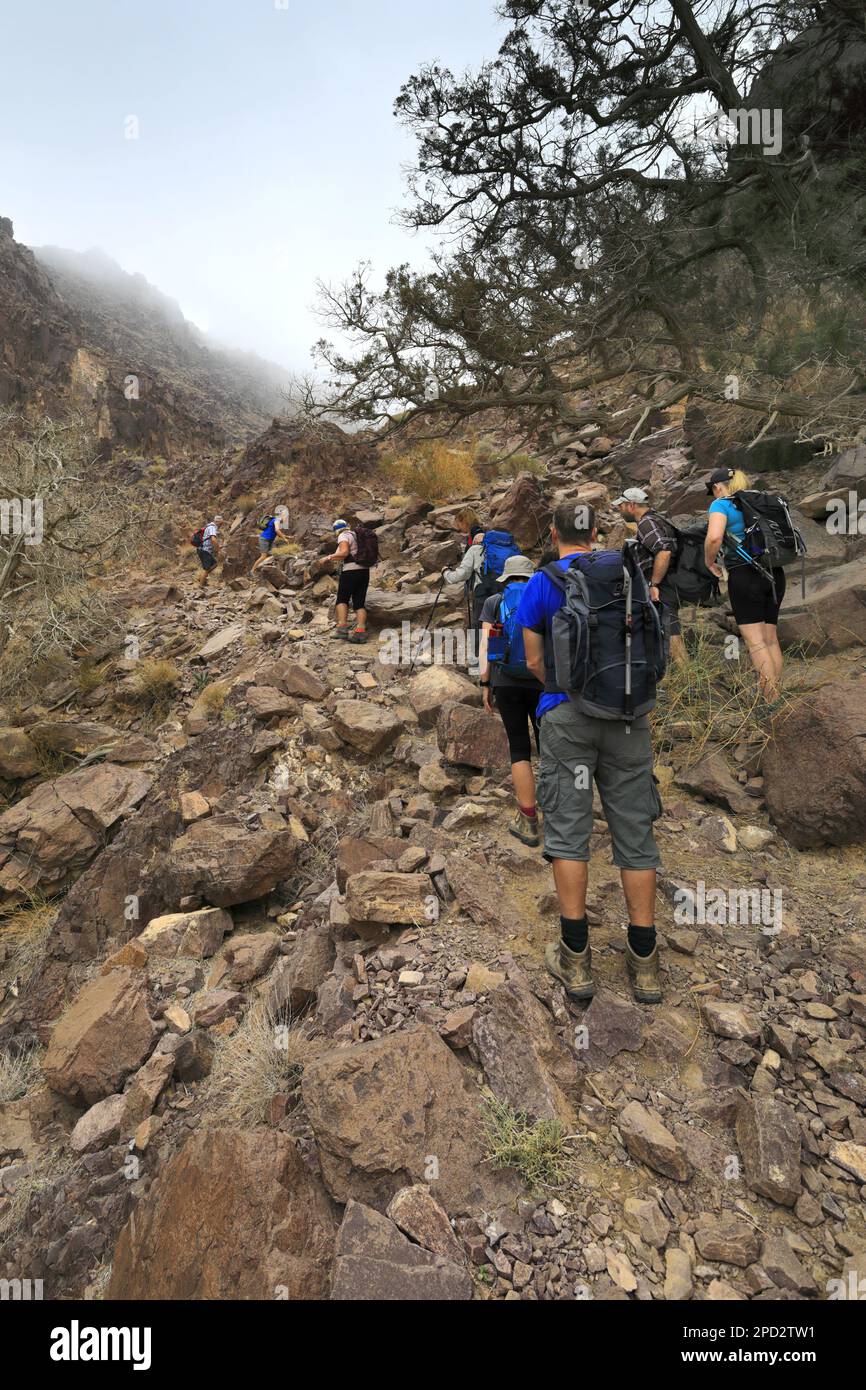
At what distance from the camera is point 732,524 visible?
3.94 metres

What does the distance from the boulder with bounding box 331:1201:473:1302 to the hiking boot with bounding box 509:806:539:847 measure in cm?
209

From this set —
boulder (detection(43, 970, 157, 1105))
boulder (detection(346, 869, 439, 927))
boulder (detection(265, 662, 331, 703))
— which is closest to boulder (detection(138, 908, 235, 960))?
boulder (detection(43, 970, 157, 1105))

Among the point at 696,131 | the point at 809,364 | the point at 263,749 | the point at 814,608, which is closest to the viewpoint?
the point at 814,608

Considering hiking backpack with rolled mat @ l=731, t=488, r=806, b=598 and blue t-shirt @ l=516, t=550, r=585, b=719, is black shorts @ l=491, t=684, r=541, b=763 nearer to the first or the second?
blue t-shirt @ l=516, t=550, r=585, b=719

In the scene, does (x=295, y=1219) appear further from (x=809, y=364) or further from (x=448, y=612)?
(x=809, y=364)

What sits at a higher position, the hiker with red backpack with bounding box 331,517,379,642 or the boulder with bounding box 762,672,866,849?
the hiker with red backpack with bounding box 331,517,379,642

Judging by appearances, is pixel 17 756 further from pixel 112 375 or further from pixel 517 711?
pixel 112 375

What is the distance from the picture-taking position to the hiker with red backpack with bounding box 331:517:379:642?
726 centimetres

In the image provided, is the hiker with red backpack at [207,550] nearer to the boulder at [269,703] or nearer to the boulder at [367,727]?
the boulder at [269,703]

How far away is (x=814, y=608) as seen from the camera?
458cm

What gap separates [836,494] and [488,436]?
32.4 feet

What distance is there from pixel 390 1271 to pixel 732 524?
407cm

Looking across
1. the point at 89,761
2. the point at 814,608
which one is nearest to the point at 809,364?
the point at 814,608
